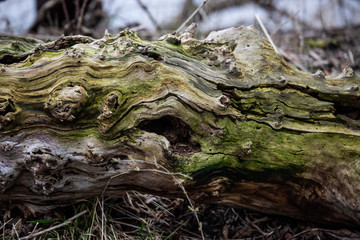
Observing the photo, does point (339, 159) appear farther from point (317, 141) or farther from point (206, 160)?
point (206, 160)

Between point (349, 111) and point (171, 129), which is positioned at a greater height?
point (171, 129)

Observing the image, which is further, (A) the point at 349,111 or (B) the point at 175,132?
(A) the point at 349,111

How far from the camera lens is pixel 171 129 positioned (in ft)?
6.76

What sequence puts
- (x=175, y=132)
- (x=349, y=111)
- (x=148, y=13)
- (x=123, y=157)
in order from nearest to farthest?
(x=123, y=157)
(x=175, y=132)
(x=349, y=111)
(x=148, y=13)

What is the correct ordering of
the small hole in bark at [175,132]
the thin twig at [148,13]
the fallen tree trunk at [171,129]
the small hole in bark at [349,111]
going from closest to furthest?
the fallen tree trunk at [171,129] → the small hole in bark at [175,132] → the small hole in bark at [349,111] → the thin twig at [148,13]

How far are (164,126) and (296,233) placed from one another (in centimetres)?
147

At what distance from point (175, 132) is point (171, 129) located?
0.13 feet

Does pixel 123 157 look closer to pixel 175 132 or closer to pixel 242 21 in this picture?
pixel 175 132

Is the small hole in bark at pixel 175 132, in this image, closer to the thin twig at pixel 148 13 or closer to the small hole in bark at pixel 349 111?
the small hole in bark at pixel 349 111

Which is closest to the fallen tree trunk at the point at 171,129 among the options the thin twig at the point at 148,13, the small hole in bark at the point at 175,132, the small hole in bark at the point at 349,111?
the small hole in bark at the point at 175,132

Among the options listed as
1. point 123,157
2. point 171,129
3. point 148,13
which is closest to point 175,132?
point 171,129

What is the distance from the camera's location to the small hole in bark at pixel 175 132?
1995mm

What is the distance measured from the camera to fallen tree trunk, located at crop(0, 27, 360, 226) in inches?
74.3

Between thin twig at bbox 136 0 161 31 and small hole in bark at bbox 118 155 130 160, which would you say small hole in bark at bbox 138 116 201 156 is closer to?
small hole in bark at bbox 118 155 130 160
